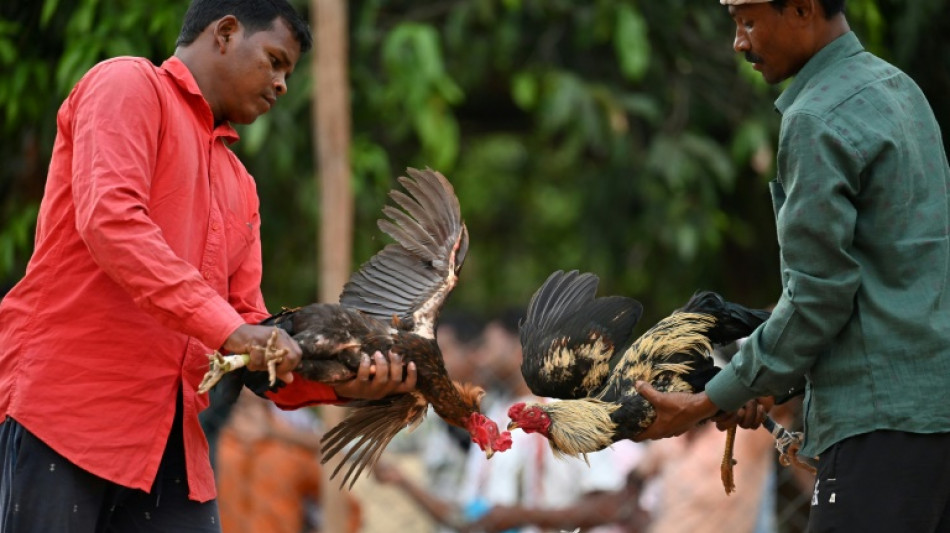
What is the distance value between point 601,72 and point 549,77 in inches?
34.2

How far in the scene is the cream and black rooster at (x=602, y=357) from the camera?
405 centimetres

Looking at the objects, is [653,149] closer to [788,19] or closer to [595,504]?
[595,504]

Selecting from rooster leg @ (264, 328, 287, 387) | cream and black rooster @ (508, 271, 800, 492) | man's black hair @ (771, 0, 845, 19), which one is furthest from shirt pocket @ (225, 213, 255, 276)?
man's black hair @ (771, 0, 845, 19)

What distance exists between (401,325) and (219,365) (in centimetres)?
91

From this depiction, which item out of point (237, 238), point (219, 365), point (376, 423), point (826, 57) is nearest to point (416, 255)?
point (376, 423)

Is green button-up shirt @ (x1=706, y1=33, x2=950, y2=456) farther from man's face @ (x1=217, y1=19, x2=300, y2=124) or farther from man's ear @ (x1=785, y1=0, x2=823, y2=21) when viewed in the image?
man's face @ (x1=217, y1=19, x2=300, y2=124)

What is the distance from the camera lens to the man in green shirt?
3.11m

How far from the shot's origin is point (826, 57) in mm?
3309

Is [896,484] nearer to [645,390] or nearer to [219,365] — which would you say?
[645,390]

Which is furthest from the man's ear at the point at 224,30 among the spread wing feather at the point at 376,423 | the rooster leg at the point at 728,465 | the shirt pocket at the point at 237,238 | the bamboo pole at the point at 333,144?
the bamboo pole at the point at 333,144

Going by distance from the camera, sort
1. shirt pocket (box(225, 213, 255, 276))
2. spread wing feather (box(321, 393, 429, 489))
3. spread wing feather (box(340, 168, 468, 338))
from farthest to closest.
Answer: spread wing feather (box(340, 168, 468, 338)), spread wing feather (box(321, 393, 429, 489)), shirt pocket (box(225, 213, 255, 276))

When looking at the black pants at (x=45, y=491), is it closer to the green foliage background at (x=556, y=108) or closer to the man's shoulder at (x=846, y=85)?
the man's shoulder at (x=846, y=85)

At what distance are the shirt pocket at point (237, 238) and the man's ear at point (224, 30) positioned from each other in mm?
489

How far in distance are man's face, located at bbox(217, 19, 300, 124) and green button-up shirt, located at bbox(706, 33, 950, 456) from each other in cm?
146
